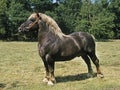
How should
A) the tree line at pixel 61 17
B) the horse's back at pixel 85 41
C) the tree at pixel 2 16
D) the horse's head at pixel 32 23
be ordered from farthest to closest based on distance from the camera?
the tree line at pixel 61 17 → the tree at pixel 2 16 → the horse's back at pixel 85 41 → the horse's head at pixel 32 23

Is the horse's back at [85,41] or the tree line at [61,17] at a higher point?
the horse's back at [85,41]

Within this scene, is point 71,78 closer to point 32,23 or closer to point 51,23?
point 51,23

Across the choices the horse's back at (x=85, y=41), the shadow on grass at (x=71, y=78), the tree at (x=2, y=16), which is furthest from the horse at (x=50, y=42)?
the tree at (x=2, y=16)

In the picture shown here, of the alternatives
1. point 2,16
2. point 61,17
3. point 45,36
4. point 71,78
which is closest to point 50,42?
point 45,36

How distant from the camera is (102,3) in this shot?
58.1 meters

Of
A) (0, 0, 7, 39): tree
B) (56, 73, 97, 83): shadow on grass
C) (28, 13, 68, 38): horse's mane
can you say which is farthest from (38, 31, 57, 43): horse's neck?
(0, 0, 7, 39): tree

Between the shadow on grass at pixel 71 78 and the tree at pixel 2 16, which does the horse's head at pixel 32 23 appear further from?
the tree at pixel 2 16

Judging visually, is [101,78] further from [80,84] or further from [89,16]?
[89,16]

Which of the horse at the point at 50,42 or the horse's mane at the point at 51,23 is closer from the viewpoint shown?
the horse at the point at 50,42

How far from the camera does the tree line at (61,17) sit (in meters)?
48.5

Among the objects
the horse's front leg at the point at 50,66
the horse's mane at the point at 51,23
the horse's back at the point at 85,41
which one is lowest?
the horse's front leg at the point at 50,66

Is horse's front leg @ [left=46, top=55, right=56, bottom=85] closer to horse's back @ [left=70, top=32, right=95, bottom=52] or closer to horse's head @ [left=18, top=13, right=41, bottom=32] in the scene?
horse's head @ [left=18, top=13, right=41, bottom=32]

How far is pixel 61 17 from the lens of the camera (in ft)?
179

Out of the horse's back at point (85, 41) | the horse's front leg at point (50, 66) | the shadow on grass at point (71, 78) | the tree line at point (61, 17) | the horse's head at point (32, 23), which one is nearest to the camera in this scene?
the horse's front leg at point (50, 66)
